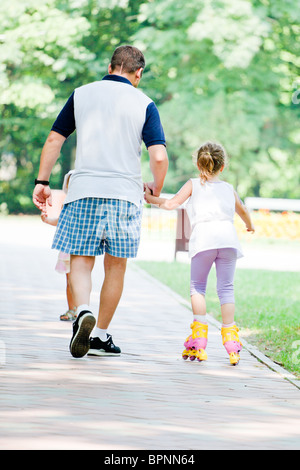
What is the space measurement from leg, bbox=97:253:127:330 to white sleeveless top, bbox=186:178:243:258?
588mm

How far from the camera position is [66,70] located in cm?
2869

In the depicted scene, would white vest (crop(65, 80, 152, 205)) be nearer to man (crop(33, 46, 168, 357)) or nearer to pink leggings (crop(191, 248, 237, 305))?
man (crop(33, 46, 168, 357))

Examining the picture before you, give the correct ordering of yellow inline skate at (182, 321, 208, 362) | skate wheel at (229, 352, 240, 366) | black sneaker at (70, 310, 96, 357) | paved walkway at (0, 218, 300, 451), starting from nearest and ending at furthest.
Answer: paved walkway at (0, 218, 300, 451) < black sneaker at (70, 310, 96, 357) < skate wheel at (229, 352, 240, 366) < yellow inline skate at (182, 321, 208, 362)

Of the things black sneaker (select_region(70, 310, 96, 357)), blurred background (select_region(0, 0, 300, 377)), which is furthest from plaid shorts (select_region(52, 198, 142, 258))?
blurred background (select_region(0, 0, 300, 377))

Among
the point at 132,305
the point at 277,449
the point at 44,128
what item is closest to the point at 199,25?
the point at 44,128

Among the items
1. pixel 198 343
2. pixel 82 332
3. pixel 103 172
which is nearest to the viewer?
pixel 82 332

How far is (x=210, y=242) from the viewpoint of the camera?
633 centimetres

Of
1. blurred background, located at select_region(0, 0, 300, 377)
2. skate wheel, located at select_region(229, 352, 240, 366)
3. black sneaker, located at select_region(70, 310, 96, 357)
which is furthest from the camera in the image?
blurred background, located at select_region(0, 0, 300, 377)

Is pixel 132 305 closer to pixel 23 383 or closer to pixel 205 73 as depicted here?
pixel 23 383

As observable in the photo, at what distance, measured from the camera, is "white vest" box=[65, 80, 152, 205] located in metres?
5.92

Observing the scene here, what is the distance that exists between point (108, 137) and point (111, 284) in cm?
99

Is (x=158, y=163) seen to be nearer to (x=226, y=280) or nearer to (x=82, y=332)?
(x=226, y=280)

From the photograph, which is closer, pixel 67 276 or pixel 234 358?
pixel 234 358

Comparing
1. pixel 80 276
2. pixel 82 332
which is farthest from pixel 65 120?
pixel 82 332
